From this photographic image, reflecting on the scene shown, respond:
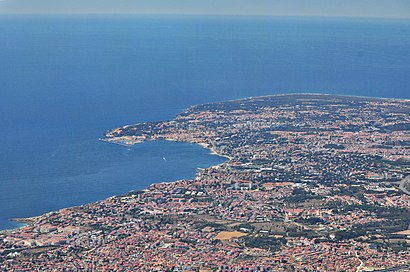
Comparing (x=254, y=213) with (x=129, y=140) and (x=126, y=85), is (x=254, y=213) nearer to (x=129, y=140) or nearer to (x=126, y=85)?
(x=129, y=140)

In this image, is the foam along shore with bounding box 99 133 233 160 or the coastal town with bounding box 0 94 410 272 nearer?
the coastal town with bounding box 0 94 410 272

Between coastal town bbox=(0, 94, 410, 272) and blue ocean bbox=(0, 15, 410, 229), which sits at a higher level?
coastal town bbox=(0, 94, 410, 272)

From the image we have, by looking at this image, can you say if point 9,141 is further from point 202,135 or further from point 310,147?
point 310,147

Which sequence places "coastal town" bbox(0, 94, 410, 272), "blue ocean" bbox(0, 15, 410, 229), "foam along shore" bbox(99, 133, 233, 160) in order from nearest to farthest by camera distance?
"coastal town" bbox(0, 94, 410, 272) → "blue ocean" bbox(0, 15, 410, 229) → "foam along shore" bbox(99, 133, 233, 160)

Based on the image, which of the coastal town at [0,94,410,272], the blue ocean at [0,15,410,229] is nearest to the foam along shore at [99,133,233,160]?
the coastal town at [0,94,410,272]

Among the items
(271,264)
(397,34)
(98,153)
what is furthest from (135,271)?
(397,34)

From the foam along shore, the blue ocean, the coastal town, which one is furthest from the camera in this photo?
the foam along shore

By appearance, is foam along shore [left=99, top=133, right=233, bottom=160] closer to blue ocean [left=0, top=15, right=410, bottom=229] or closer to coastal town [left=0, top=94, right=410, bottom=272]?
coastal town [left=0, top=94, right=410, bottom=272]
